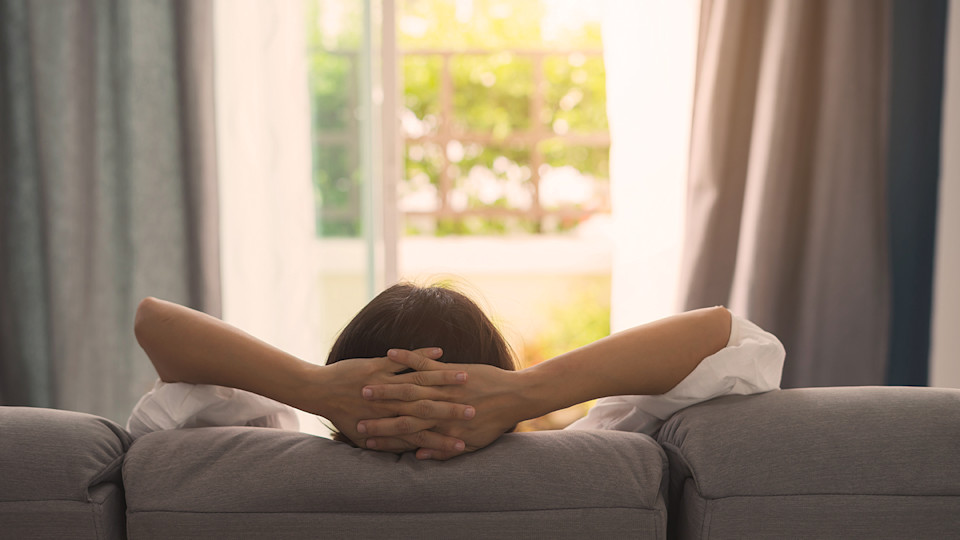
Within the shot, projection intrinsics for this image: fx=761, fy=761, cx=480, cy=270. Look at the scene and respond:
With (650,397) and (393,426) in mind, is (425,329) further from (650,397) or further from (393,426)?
(650,397)

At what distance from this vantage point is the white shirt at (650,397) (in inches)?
39.4

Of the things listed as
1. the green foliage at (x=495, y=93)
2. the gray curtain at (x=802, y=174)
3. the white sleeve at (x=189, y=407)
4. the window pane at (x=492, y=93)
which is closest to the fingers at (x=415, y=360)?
the white sleeve at (x=189, y=407)

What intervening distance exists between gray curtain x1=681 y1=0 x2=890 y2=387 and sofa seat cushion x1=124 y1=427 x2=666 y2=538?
1.68 metres

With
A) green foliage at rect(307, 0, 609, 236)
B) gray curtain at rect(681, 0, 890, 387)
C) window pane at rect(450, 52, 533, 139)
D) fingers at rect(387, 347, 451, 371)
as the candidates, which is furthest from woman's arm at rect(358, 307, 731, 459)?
window pane at rect(450, 52, 533, 139)

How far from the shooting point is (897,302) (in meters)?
2.52

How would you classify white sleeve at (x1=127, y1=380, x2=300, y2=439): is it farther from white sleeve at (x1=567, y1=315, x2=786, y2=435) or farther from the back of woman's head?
white sleeve at (x1=567, y1=315, x2=786, y2=435)

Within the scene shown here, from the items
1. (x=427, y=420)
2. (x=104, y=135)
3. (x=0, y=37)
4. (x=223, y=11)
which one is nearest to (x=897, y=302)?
(x=427, y=420)

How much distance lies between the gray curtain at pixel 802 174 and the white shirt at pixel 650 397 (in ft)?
4.76

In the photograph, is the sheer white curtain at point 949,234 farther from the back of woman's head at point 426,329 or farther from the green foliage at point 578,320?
the green foliage at point 578,320

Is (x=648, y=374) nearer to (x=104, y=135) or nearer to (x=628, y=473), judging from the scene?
(x=628, y=473)

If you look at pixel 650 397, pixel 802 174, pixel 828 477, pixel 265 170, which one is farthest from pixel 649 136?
pixel 828 477

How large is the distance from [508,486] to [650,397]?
28cm

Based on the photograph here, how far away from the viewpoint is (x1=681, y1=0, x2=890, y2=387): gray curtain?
238 centimetres

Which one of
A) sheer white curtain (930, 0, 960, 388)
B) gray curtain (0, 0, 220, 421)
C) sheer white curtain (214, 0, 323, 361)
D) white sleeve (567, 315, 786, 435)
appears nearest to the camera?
white sleeve (567, 315, 786, 435)
